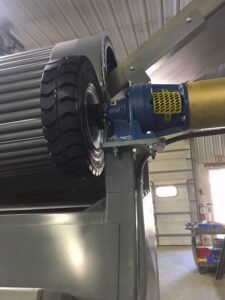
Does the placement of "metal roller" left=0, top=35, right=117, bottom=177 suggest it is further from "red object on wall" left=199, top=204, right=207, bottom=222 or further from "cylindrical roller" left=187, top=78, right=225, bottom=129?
"red object on wall" left=199, top=204, right=207, bottom=222

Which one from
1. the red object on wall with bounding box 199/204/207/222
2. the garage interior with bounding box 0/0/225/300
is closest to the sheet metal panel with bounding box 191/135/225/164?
the red object on wall with bounding box 199/204/207/222

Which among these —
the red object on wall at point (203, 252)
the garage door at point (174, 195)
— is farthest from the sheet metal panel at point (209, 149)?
the red object on wall at point (203, 252)

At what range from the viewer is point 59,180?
3.44 ft

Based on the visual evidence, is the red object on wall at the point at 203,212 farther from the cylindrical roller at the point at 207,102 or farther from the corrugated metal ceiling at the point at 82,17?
the cylindrical roller at the point at 207,102

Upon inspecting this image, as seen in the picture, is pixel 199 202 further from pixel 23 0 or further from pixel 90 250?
pixel 90 250

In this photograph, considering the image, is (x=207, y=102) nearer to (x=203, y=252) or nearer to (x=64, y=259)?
(x=64, y=259)

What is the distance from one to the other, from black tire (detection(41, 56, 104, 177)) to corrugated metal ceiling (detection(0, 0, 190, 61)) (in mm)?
1796

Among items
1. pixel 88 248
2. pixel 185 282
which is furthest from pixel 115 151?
pixel 185 282

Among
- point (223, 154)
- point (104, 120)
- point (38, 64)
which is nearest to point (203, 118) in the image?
point (104, 120)

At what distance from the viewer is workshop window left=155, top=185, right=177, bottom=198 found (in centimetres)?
600

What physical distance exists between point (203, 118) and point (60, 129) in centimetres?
36

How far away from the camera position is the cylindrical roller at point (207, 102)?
2.38 ft

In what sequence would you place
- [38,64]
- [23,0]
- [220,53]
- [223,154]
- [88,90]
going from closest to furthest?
[88,90] < [38,64] < [220,53] < [23,0] < [223,154]

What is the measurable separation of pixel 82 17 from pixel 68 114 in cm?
203
